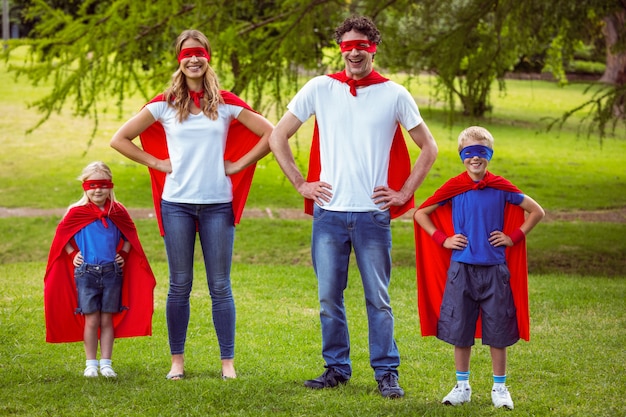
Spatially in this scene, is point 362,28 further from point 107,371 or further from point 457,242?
point 107,371

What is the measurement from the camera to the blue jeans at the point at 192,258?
18.8 feet

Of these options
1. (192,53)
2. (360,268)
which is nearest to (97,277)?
(192,53)

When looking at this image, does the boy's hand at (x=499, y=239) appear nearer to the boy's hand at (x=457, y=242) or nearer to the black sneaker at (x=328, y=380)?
the boy's hand at (x=457, y=242)

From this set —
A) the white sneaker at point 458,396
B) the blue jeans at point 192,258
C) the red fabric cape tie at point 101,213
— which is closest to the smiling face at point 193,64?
the blue jeans at point 192,258

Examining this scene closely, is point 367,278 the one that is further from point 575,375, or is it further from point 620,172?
point 620,172

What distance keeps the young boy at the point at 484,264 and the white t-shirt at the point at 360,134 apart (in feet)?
1.26

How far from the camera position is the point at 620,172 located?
2191 cm

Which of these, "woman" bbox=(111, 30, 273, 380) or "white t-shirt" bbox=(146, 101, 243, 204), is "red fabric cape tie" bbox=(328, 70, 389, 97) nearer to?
"woman" bbox=(111, 30, 273, 380)

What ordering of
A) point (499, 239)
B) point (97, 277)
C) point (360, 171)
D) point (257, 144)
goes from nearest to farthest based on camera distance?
point (499, 239), point (360, 171), point (257, 144), point (97, 277)

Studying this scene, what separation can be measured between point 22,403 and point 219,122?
6.53 feet

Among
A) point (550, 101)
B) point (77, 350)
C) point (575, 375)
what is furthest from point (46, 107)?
point (550, 101)

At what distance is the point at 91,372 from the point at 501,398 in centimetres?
254

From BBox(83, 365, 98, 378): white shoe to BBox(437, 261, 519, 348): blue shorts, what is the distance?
2.23 meters

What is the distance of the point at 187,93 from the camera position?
18.9 ft
